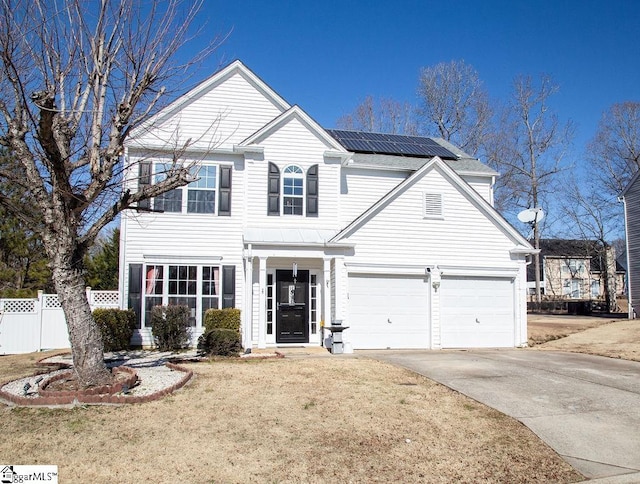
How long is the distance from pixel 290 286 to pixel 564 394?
8.37 meters

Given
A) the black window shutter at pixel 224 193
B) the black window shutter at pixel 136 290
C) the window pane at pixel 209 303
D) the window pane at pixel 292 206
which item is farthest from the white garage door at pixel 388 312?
the black window shutter at pixel 136 290

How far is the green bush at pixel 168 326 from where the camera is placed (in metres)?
14.6

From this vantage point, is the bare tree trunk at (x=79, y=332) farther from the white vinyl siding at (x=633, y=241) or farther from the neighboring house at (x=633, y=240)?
the white vinyl siding at (x=633, y=241)

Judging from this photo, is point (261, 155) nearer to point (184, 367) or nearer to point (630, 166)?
point (184, 367)

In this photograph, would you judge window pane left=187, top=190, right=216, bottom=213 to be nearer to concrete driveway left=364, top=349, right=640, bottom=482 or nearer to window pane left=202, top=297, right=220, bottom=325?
window pane left=202, top=297, right=220, bottom=325

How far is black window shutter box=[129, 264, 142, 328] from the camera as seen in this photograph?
49.7 feet

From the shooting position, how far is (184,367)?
10562 mm

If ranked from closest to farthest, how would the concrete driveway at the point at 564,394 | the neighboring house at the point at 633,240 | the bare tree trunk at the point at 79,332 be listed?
1. the concrete driveway at the point at 564,394
2. the bare tree trunk at the point at 79,332
3. the neighboring house at the point at 633,240

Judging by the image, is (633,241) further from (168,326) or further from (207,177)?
(168,326)

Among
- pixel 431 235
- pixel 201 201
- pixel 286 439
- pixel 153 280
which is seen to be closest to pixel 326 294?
pixel 431 235

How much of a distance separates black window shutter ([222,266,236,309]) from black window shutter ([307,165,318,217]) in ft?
9.58

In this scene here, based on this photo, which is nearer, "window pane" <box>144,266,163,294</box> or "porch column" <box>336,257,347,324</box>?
"porch column" <box>336,257,347,324</box>

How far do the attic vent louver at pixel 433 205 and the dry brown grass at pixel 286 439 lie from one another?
7744 millimetres

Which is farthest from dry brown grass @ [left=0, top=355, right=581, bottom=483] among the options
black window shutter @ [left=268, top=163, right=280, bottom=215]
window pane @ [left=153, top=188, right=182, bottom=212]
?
window pane @ [left=153, top=188, right=182, bottom=212]
